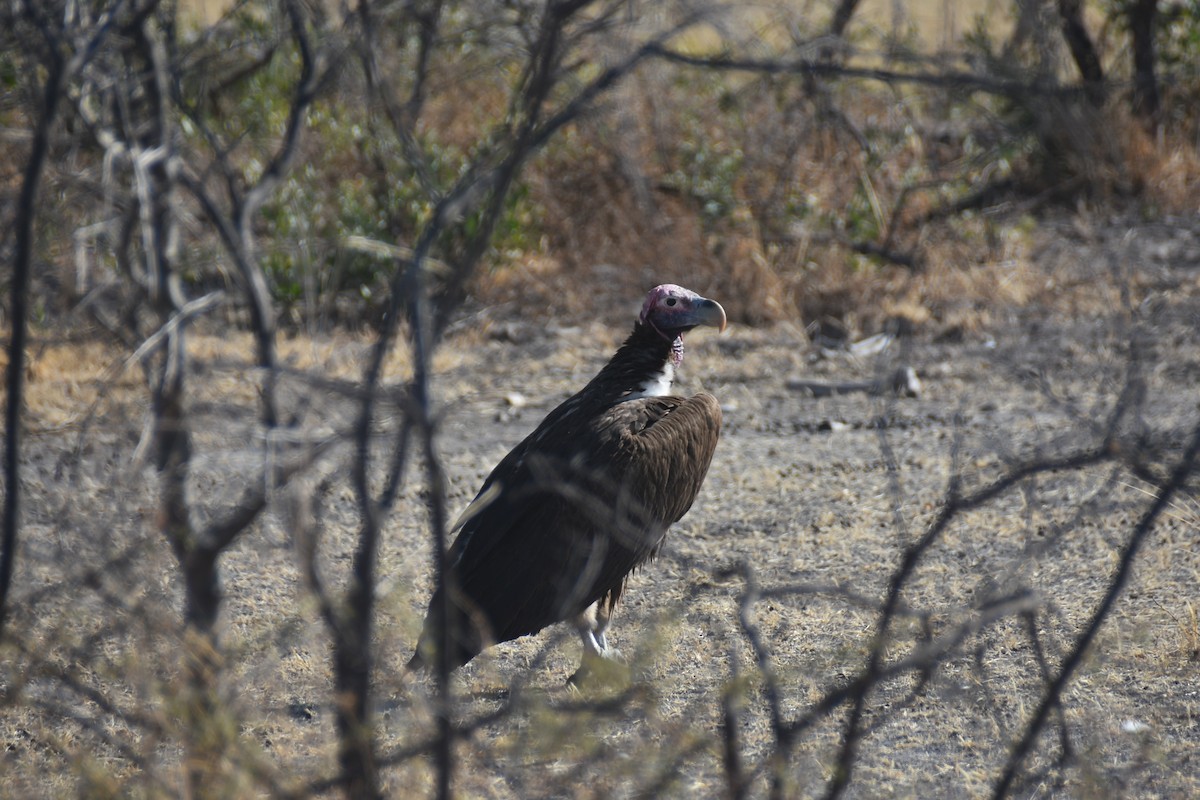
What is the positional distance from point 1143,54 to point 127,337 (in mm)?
9231

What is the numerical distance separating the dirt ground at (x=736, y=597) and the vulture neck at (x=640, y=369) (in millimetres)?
444

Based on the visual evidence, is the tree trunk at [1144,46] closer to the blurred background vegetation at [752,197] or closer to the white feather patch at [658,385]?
the blurred background vegetation at [752,197]

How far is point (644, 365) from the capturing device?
4.95m

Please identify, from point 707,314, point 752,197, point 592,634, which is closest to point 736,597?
point 592,634

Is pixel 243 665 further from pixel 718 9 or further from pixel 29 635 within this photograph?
pixel 718 9

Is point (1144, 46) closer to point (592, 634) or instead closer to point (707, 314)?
point (707, 314)

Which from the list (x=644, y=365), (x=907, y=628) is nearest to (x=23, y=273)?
(x=644, y=365)

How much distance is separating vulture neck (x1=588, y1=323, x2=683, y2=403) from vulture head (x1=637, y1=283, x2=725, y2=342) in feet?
0.15

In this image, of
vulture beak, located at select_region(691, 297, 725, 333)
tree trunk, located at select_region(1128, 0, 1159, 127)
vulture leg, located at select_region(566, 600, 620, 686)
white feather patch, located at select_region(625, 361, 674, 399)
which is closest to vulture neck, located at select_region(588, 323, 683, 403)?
white feather patch, located at select_region(625, 361, 674, 399)

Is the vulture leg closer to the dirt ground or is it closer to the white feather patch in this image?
the dirt ground

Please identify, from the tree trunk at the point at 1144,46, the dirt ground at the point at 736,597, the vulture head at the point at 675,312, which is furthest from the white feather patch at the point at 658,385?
the tree trunk at the point at 1144,46

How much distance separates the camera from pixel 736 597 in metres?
4.93

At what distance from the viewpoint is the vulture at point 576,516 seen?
4.16m

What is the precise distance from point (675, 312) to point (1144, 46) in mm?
7100
